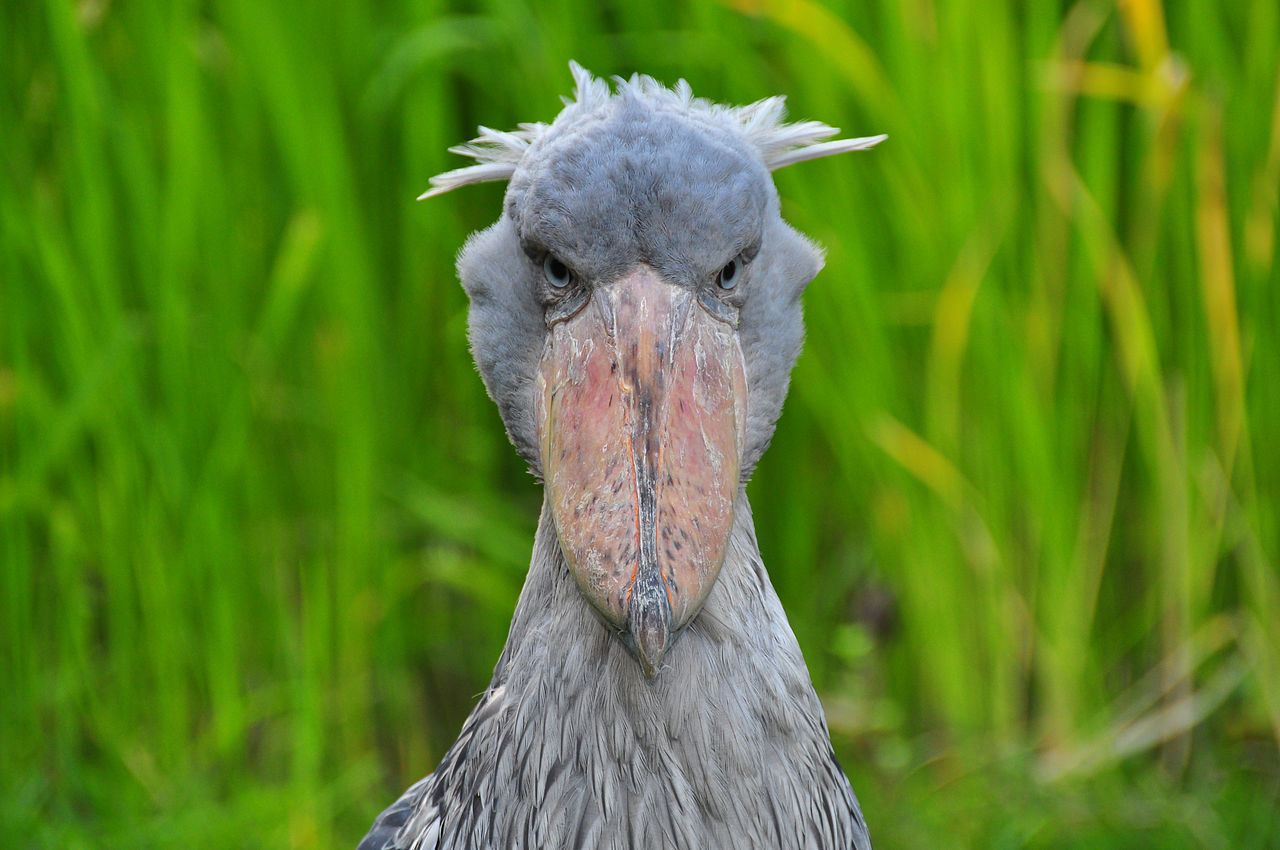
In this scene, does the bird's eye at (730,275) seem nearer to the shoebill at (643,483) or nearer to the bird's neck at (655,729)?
the shoebill at (643,483)

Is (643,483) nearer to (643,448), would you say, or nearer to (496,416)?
(643,448)

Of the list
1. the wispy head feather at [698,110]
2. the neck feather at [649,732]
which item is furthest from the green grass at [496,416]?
the neck feather at [649,732]

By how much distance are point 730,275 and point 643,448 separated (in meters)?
0.23

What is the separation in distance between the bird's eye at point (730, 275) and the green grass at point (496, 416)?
119 centimetres

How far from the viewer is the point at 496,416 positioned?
242 cm

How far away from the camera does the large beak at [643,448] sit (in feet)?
3.03

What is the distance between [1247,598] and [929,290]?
3.00ft

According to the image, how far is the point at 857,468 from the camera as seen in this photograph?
239 centimetres

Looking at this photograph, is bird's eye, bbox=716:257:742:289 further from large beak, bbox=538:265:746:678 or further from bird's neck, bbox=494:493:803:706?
bird's neck, bbox=494:493:803:706

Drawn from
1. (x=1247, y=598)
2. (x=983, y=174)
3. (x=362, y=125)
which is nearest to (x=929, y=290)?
(x=983, y=174)

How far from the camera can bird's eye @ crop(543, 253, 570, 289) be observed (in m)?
1.10

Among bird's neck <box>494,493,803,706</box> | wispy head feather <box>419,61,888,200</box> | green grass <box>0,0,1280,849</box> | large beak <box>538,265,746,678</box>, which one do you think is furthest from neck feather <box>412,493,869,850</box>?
green grass <box>0,0,1280,849</box>

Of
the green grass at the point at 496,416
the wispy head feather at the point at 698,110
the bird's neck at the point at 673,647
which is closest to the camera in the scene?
the bird's neck at the point at 673,647

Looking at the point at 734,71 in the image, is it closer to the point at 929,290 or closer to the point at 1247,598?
the point at 929,290
